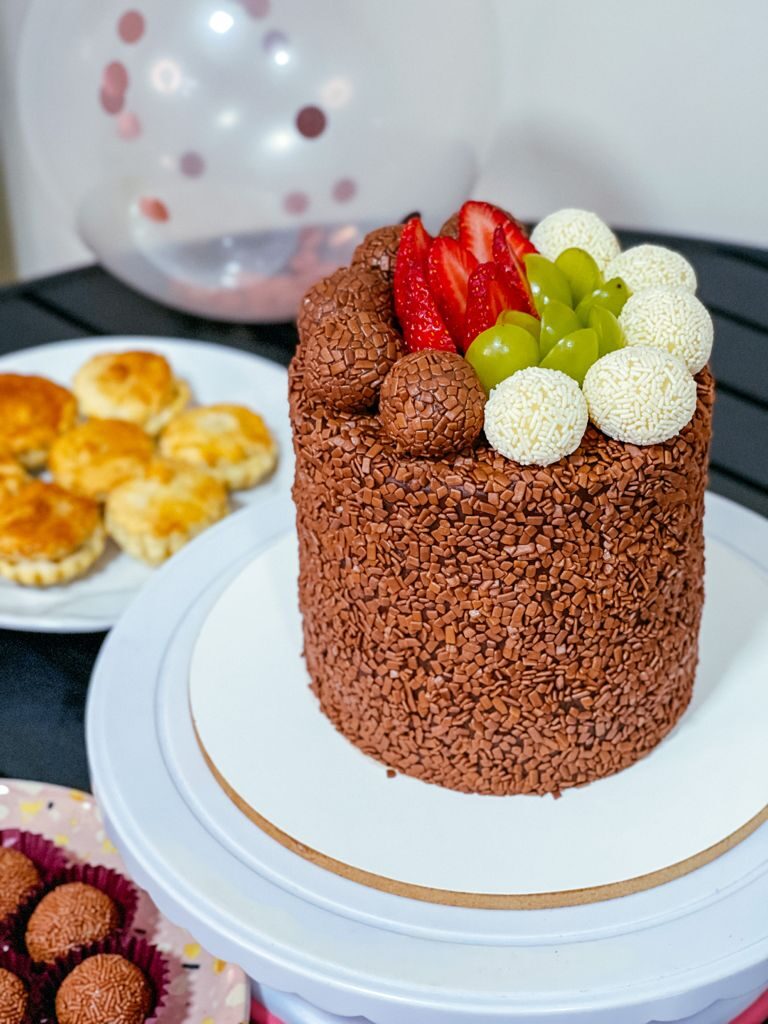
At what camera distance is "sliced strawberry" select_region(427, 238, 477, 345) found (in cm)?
107

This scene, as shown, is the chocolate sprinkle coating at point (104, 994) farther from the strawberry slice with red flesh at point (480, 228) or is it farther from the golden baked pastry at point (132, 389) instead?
the golden baked pastry at point (132, 389)

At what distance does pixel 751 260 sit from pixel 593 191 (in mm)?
772

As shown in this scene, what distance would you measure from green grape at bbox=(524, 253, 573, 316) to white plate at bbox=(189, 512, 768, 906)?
408 millimetres

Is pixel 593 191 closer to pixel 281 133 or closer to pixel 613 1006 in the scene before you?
pixel 281 133

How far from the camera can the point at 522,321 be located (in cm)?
100

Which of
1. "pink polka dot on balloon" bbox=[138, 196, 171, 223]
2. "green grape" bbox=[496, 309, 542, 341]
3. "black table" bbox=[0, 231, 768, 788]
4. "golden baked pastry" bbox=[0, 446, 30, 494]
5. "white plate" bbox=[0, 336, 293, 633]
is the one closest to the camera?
"green grape" bbox=[496, 309, 542, 341]

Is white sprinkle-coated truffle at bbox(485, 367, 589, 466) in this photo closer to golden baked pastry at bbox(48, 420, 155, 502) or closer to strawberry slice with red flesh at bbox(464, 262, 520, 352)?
strawberry slice with red flesh at bbox(464, 262, 520, 352)

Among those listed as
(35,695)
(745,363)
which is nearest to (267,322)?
(745,363)

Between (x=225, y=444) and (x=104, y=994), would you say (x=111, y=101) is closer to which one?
(x=225, y=444)

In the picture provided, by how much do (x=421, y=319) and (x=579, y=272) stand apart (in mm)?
167

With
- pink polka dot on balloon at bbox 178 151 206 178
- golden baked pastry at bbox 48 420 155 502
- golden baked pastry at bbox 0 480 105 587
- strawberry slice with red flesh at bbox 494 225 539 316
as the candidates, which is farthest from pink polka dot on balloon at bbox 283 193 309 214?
strawberry slice with red flesh at bbox 494 225 539 316

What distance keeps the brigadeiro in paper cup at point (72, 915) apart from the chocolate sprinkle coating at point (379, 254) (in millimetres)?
640

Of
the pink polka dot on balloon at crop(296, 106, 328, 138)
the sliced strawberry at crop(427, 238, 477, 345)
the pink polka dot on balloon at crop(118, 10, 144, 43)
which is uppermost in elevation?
the sliced strawberry at crop(427, 238, 477, 345)

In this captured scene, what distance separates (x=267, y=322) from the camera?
2.14 m
